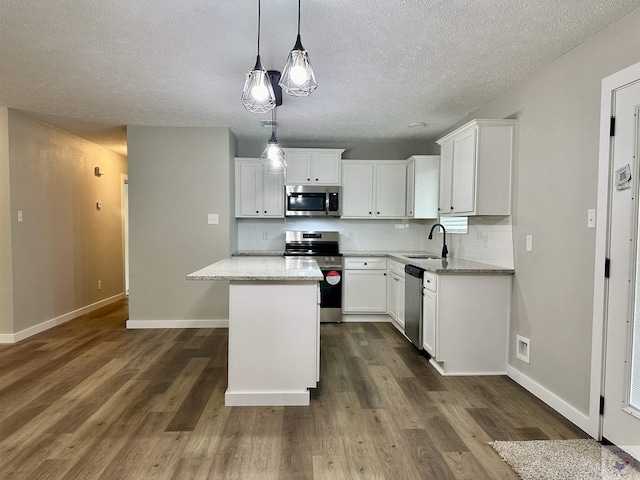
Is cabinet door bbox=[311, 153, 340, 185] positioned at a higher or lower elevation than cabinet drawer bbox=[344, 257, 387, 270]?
higher

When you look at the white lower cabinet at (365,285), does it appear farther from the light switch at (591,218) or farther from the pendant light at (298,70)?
the pendant light at (298,70)

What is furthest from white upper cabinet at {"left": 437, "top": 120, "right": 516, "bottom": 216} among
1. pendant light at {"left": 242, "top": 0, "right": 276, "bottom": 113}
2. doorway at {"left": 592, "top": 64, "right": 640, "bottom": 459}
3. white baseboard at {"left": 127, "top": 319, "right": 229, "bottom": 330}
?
white baseboard at {"left": 127, "top": 319, "right": 229, "bottom": 330}

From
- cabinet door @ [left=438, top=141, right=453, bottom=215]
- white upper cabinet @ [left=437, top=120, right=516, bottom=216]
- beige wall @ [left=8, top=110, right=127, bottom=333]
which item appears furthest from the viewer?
beige wall @ [left=8, top=110, right=127, bottom=333]

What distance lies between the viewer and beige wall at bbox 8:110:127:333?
389cm

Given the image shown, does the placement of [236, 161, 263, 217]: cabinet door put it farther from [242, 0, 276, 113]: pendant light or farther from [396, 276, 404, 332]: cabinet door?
[242, 0, 276, 113]: pendant light

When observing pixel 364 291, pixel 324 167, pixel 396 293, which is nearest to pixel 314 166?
pixel 324 167

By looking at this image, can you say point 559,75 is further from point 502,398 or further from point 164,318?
point 164,318

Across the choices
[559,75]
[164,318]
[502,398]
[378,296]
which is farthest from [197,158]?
[502,398]

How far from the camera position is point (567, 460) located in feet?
6.19

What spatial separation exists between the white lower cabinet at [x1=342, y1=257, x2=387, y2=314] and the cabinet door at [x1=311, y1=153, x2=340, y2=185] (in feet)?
3.78

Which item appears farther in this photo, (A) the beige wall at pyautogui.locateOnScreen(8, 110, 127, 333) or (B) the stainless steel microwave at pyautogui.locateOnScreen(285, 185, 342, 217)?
(B) the stainless steel microwave at pyautogui.locateOnScreen(285, 185, 342, 217)

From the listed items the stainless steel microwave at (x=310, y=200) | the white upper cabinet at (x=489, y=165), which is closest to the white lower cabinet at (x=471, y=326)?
the white upper cabinet at (x=489, y=165)

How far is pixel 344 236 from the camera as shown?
5277 mm

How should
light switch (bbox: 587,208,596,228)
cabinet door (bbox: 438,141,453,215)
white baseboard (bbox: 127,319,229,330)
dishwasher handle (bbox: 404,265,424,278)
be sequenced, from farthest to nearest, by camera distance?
white baseboard (bbox: 127,319,229,330) < cabinet door (bbox: 438,141,453,215) < dishwasher handle (bbox: 404,265,424,278) < light switch (bbox: 587,208,596,228)
